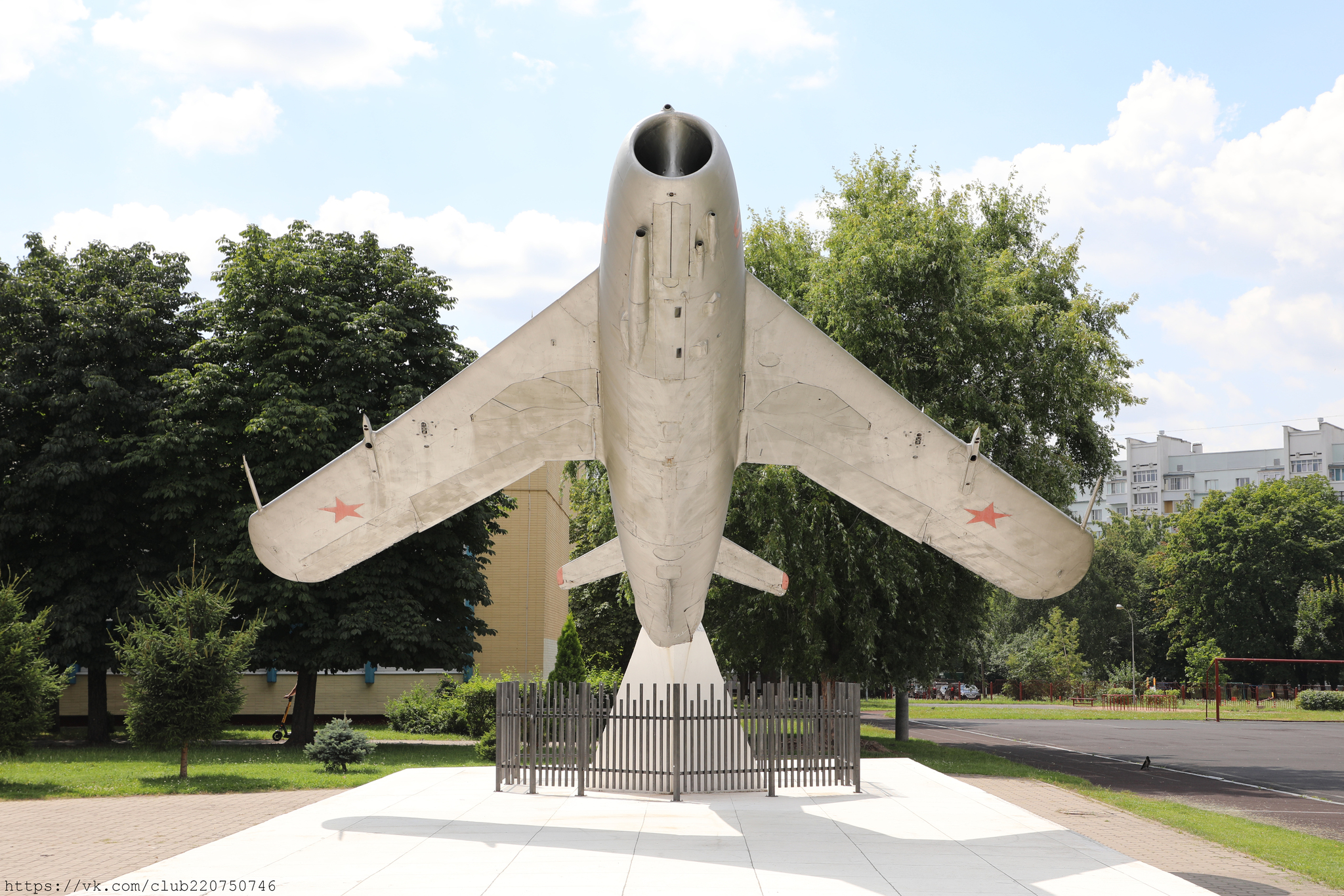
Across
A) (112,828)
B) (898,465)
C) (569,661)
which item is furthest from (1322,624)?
(112,828)

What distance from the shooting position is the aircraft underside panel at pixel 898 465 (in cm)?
951

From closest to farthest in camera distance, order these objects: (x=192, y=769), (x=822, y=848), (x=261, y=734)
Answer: (x=822, y=848), (x=192, y=769), (x=261, y=734)

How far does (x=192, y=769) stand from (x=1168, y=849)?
734 inches

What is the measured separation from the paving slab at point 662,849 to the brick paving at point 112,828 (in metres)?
1.35

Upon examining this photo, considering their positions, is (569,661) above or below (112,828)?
above

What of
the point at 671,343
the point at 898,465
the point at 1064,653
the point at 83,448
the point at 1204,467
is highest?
the point at 1204,467

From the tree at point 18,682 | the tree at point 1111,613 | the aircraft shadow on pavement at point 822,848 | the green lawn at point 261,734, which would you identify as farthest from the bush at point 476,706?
the tree at point 1111,613

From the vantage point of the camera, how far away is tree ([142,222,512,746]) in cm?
2358

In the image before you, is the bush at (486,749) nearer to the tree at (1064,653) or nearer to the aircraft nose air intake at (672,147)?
the aircraft nose air intake at (672,147)

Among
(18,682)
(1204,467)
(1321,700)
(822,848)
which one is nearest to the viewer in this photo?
(822,848)

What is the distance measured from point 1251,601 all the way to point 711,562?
70.5 meters

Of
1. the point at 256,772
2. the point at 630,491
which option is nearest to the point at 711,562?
the point at 630,491

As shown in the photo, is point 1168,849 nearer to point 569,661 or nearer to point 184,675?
point 569,661

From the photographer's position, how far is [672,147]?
6.18 m
